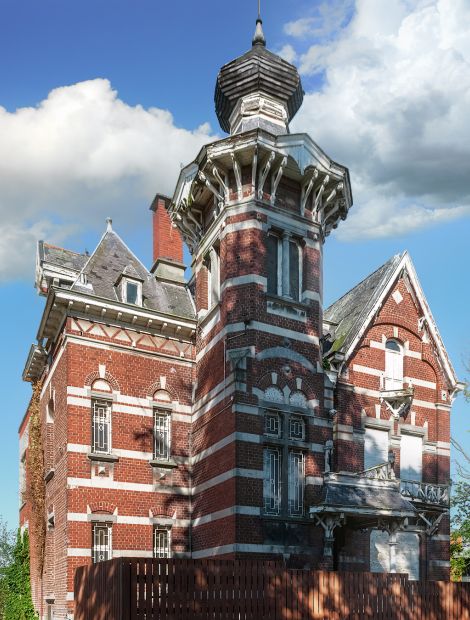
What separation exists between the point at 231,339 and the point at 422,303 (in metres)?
8.72

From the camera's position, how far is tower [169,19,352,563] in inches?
755

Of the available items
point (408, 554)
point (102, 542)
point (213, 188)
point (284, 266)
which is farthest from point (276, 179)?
point (408, 554)

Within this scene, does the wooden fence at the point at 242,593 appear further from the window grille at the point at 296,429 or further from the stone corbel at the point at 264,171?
the stone corbel at the point at 264,171

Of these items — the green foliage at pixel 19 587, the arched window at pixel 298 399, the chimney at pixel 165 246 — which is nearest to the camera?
the arched window at pixel 298 399

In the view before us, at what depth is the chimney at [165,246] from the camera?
26075mm

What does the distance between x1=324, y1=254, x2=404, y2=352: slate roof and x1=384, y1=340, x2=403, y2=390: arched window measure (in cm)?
156

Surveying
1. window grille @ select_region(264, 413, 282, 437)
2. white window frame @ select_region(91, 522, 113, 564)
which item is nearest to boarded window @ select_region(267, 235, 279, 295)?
window grille @ select_region(264, 413, 282, 437)

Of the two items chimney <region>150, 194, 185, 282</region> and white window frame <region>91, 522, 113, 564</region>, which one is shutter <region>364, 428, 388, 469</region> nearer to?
white window frame <region>91, 522, 113, 564</region>

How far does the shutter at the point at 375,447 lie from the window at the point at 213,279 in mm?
6596

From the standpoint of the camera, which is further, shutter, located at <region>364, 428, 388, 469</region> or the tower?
shutter, located at <region>364, 428, 388, 469</region>

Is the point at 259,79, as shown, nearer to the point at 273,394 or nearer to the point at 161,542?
the point at 273,394

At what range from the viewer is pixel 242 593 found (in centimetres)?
1293

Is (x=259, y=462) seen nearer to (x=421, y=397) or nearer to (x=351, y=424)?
(x=351, y=424)

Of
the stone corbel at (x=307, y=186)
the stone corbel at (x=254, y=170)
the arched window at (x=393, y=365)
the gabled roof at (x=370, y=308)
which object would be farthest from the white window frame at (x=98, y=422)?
the arched window at (x=393, y=365)
